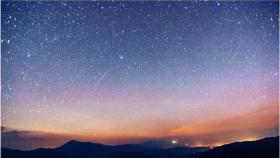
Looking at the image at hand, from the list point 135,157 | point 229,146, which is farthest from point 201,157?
point 135,157

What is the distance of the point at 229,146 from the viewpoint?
45719 millimetres

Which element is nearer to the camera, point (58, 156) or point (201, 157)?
point (201, 157)

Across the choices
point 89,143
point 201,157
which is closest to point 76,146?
point 89,143

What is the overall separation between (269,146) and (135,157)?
2512 inches

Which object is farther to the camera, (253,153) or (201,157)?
(201,157)

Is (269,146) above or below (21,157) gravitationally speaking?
above

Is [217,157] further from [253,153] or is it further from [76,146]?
[76,146]

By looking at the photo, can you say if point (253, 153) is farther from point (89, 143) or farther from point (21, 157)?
point (89, 143)

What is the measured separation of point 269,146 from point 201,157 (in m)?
10.7

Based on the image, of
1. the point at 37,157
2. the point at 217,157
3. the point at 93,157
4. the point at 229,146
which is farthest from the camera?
the point at 93,157

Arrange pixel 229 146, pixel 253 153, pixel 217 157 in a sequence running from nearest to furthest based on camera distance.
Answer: pixel 253 153 < pixel 217 157 < pixel 229 146

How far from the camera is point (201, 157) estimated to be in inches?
1715

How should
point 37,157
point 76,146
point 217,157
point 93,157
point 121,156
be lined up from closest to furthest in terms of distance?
point 217,157 < point 37,157 < point 121,156 < point 93,157 < point 76,146

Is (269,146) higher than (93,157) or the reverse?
higher
